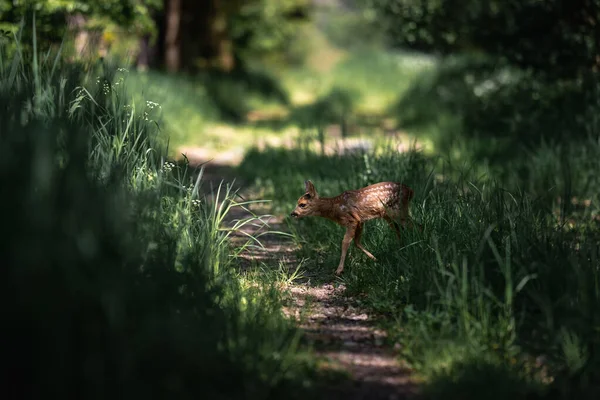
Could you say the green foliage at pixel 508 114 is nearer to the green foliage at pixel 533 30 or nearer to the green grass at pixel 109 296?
the green foliage at pixel 533 30

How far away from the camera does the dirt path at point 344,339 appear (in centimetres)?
426

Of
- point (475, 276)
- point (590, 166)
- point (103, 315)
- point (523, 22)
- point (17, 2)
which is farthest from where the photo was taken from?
point (523, 22)

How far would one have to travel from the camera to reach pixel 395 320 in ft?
17.4

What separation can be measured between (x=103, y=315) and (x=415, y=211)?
3.60 meters

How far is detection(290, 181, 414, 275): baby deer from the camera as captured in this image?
611 centimetres

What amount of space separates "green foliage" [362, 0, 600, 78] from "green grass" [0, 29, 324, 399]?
7775 mm

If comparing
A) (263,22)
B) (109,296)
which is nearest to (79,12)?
(109,296)

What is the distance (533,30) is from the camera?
452 inches

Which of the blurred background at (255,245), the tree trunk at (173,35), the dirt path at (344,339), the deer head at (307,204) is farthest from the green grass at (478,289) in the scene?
the tree trunk at (173,35)

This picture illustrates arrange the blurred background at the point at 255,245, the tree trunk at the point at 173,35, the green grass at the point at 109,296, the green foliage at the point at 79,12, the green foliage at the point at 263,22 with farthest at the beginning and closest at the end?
the green foliage at the point at 263,22, the tree trunk at the point at 173,35, the green foliage at the point at 79,12, the blurred background at the point at 255,245, the green grass at the point at 109,296

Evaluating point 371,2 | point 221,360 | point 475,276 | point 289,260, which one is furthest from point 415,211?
point 371,2

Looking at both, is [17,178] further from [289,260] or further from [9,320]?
[289,260]

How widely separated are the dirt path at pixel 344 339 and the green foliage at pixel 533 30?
21.0 ft

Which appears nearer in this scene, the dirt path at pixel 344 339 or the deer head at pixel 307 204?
the dirt path at pixel 344 339
